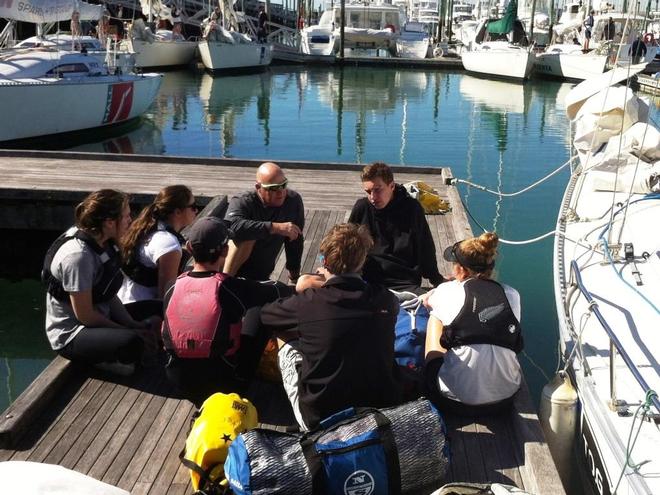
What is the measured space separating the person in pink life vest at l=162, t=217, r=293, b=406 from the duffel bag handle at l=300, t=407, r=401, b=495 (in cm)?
82

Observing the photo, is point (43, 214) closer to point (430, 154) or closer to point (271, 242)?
point (271, 242)

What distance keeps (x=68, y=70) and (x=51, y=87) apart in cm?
96

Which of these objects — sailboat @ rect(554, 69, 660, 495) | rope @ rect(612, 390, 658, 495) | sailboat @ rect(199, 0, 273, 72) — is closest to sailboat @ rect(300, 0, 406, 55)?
sailboat @ rect(199, 0, 273, 72)

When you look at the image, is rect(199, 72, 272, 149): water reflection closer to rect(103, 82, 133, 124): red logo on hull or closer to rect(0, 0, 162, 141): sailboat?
rect(103, 82, 133, 124): red logo on hull

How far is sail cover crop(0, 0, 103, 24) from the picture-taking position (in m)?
17.0

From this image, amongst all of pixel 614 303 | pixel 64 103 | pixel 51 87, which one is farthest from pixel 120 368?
pixel 64 103

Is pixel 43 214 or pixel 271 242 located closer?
pixel 271 242

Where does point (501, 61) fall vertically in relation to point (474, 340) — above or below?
below

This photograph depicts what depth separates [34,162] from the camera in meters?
10.5

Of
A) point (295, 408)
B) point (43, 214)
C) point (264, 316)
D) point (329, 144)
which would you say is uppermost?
point (264, 316)

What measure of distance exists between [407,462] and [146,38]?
121 feet

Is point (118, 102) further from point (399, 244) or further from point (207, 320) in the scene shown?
point (207, 320)

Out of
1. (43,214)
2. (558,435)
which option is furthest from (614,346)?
(43,214)

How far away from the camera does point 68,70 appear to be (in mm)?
17906
